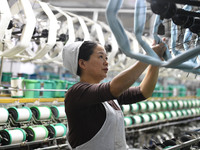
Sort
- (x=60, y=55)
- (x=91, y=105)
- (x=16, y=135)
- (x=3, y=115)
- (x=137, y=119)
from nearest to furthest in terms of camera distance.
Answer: (x=91, y=105)
(x=3, y=115)
(x=16, y=135)
(x=60, y=55)
(x=137, y=119)

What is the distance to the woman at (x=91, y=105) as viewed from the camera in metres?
1.26

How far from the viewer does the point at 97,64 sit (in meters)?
1.35

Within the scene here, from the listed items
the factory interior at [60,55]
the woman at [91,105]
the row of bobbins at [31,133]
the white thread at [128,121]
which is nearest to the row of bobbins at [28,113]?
the factory interior at [60,55]

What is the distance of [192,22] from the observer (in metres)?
1.17

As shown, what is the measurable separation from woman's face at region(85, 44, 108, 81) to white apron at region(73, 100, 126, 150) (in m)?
0.15

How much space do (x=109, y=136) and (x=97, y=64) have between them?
348 millimetres

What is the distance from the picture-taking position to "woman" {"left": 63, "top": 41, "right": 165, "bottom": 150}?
126 centimetres

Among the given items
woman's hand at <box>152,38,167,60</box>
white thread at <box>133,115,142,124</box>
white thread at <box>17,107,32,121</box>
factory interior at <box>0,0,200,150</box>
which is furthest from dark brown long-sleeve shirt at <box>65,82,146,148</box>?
white thread at <box>133,115,142,124</box>

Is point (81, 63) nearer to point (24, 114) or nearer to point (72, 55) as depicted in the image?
point (72, 55)

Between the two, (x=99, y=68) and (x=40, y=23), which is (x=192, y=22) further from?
(x=40, y=23)

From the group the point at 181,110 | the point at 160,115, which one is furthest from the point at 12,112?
the point at 181,110

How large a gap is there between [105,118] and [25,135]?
6.60 ft

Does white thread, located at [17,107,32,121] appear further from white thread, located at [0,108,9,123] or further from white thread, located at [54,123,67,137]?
white thread, located at [54,123,67,137]

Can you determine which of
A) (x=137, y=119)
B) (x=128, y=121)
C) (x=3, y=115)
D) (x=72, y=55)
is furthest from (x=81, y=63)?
(x=137, y=119)
